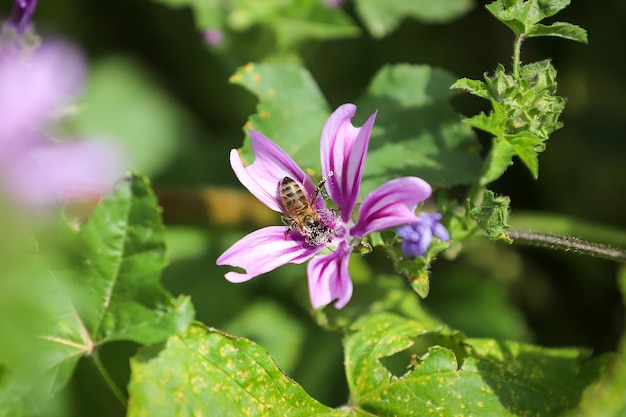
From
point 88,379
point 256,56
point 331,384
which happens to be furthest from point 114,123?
point 331,384

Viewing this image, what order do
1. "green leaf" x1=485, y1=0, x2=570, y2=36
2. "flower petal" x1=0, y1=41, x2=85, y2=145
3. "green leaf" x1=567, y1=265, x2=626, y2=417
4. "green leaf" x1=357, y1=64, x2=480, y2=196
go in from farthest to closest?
"flower petal" x1=0, y1=41, x2=85, y2=145 < "green leaf" x1=357, y1=64, x2=480, y2=196 < "green leaf" x1=485, y1=0, x2=570, y2=36 < "green leaf" x1=567, y1=265, x2=626, y2=417

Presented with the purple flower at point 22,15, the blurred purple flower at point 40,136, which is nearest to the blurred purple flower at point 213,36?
the blurred purple flower at point 40,136

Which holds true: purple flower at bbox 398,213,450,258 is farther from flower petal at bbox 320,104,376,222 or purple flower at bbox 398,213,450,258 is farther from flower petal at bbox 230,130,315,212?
flower petal at bbox 230,130,315,212

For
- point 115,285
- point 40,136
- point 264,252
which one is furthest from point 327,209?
point 40,136

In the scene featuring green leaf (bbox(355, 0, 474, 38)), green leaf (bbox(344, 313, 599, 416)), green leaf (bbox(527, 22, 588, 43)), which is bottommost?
green leaf (bbox(344, 313, 599, 416))

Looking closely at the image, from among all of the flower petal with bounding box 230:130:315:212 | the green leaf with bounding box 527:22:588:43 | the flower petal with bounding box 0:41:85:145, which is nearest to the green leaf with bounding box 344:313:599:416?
the flower petal with bounding box 230:130:315:212

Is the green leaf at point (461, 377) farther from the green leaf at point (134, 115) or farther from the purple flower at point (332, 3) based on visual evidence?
the green leaf at point (134, 115)

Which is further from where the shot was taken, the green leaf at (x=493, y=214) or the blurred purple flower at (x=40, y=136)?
the blurred purple flower at (x=40, y=136)
